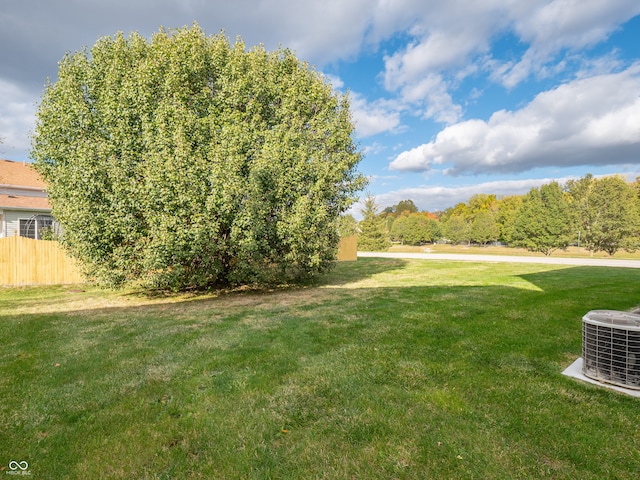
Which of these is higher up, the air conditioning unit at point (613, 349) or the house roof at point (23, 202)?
the house roof at point (23, 202)

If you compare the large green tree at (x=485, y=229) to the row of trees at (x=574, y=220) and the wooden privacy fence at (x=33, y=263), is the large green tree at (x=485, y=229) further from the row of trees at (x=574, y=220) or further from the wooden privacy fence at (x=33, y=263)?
the wooden privacy fence at (x=33, y=263)

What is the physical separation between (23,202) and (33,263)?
6.35 m

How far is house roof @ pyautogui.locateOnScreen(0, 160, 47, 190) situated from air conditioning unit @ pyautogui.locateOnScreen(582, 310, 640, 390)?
2131 cm

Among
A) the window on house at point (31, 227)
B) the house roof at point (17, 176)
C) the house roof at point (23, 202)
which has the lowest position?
the window on house at point (31, 227)

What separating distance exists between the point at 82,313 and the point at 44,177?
16.8 ft

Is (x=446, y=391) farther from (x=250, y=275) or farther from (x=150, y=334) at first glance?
(x=250, y=275)

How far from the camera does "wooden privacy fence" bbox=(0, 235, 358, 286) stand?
445 inches

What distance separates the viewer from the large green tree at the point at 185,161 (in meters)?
7.81

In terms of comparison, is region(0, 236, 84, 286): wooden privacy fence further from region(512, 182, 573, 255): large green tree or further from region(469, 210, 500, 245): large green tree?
region(469, 210, 500, 245): large green tree

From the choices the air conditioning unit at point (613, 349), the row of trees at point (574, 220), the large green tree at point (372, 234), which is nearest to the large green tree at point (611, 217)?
the row of trees at point (574, 220)

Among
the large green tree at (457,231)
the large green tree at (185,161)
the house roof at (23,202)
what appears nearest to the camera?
A: the large green tree at (185,161)

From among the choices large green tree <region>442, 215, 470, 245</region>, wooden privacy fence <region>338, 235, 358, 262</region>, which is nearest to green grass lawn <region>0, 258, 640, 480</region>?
wooden privacy fence <region>338, 235, 358, 262</region>

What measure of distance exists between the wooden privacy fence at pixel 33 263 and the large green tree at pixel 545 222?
3831 centimetres

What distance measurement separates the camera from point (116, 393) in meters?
3.27
